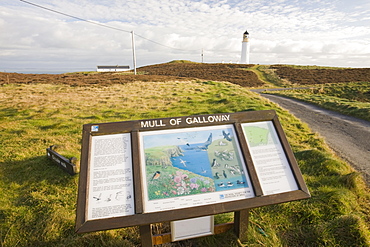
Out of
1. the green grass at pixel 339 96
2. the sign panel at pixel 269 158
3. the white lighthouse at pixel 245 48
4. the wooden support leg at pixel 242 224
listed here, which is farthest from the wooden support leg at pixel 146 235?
the white lighthouse at pixel 245 48

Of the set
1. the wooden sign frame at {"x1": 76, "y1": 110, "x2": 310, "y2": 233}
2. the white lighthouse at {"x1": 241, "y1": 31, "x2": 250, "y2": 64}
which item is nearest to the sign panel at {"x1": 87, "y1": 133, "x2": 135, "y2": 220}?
the wooden sign frame at {"x1": 76, "y1": 110, "x2": 310, "y2": 233}

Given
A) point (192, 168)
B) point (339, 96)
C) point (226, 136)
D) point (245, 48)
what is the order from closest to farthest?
→ point (192, 168) < point (226, 136) < point (339, 96) < point (245, 48)

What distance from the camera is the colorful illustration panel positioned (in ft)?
9.29

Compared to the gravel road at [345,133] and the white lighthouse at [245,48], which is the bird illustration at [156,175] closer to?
the gravel road at [345,133]

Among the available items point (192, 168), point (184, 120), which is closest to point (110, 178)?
point (192, 168)

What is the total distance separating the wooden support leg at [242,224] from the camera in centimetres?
330

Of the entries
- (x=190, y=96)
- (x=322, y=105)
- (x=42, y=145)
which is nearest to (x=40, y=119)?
(x=42, y=145)

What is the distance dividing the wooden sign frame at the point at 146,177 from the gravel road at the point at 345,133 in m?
3.49

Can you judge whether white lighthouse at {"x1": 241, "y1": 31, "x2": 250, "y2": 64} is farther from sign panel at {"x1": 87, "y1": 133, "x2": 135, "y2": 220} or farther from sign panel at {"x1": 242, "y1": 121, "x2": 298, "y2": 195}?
sign panel at {"x1": 87, "y1": 133, "x2": 135, "y2": 220}

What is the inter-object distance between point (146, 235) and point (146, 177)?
0.70m

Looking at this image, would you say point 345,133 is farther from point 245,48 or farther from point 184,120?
point 245,48

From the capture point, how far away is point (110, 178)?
9.21 ft

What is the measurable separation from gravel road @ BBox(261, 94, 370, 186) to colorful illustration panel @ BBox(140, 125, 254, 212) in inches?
157

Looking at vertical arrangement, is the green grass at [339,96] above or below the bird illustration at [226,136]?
below
